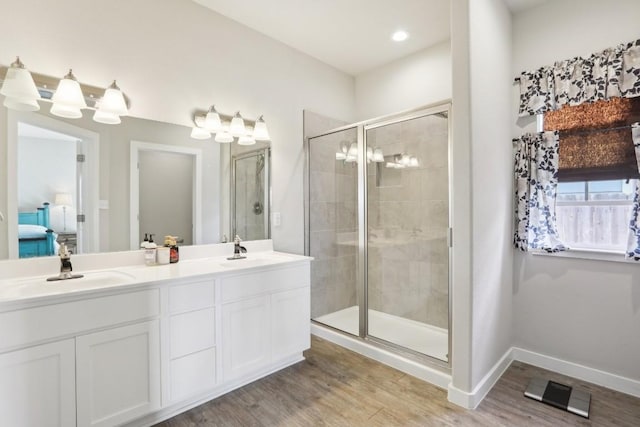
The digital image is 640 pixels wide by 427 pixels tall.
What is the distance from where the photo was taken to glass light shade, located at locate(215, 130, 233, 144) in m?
2.56

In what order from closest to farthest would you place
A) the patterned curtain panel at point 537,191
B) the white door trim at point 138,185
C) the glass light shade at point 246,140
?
the white door trim at point 138,185 < the patterned curtain panel at point 537,191 < the glass light shade at point 246,140

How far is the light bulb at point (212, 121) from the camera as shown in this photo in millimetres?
2475

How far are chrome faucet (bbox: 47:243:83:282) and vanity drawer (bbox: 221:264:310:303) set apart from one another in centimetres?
83

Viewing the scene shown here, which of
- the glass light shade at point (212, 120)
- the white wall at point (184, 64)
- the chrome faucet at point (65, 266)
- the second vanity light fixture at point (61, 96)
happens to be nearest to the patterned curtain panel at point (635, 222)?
the white wall at point (184, 64)

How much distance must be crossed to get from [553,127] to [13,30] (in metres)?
3.50

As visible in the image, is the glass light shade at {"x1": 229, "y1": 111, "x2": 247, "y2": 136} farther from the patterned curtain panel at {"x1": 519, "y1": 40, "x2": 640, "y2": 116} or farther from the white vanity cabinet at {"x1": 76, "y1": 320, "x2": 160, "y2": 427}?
the patterned curtain panel at {"x1": 519, "y1": 40, "x2": 640, "y2": 116}

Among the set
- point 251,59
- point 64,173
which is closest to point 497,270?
point 251,59

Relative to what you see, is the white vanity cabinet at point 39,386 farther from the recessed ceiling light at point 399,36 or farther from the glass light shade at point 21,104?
the recessed ceiling light at point 399,36

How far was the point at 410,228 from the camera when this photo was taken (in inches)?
123

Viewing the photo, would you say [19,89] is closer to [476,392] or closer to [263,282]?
[263,282]

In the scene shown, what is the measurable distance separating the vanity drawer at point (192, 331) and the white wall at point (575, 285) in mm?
2377

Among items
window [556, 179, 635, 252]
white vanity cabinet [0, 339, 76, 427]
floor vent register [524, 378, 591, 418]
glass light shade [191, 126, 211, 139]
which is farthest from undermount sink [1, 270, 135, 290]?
window [556, 179, 635, 252]

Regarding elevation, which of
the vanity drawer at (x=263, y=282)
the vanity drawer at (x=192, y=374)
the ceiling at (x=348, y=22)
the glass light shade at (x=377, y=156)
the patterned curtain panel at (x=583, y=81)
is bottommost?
the vanity drawer at (x=192, y=374)

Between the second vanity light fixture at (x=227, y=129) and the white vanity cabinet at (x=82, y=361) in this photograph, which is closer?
the white vanity cabinet at (x=82, y=361)
